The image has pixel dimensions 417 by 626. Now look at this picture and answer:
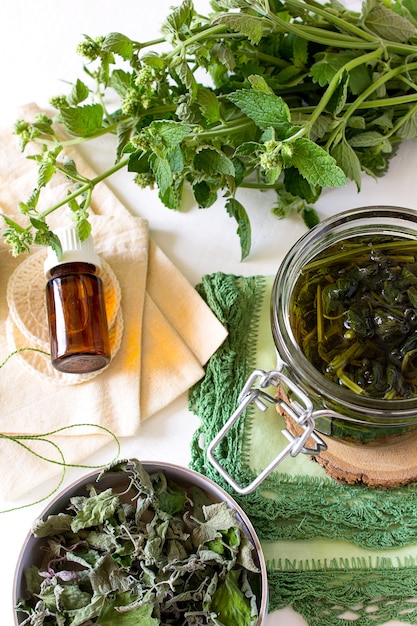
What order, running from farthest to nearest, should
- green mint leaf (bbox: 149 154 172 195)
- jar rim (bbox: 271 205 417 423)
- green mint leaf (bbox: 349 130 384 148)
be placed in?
green mint leaf (bbox: 349 130 384 148)
green mint leaf (bbox: 149 154 172 195)
jar rim (bbox: 271 205 417 423)

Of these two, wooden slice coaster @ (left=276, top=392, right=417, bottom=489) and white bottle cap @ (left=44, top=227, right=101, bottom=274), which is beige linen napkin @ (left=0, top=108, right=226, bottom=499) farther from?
wooden slice coaster @ (left=276, top=392, right=417, bottom=489)

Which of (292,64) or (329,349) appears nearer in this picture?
(329,349)

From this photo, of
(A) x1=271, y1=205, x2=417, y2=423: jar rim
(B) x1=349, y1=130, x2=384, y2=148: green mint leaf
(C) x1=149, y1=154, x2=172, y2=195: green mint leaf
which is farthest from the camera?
(B) x1=349, y1=130, x2=384, y2=148: green mint leaf

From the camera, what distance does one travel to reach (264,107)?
78 cm

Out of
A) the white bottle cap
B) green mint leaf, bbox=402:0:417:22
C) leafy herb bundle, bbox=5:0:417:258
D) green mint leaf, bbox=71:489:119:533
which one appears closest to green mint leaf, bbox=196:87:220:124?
leafy herb bundle, bbox=5:0:417:258

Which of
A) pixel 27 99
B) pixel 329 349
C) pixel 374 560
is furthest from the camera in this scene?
pixel 27 99

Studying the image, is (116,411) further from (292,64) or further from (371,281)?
(292,64)

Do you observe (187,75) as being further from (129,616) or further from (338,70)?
(129,616)

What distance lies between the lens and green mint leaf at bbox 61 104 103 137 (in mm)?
909

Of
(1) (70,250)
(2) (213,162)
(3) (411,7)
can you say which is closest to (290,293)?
(2) (213,162)

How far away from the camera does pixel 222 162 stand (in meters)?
0.84

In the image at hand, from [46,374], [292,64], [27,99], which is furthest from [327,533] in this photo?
[27,99]

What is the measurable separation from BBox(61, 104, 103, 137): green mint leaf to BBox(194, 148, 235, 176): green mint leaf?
0.15 m

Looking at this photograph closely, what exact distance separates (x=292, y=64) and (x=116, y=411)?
48 cm
